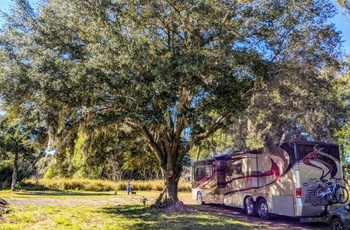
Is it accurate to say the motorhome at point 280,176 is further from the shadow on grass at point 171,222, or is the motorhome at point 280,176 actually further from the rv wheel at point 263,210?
the shadow on grass at point 171,222

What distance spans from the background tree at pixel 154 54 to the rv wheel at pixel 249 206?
4.41m

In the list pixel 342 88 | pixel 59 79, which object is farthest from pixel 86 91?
pixel 342 88

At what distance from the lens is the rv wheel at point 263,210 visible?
38.3ft

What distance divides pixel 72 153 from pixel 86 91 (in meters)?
4.60

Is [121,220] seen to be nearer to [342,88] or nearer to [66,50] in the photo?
[66,50]

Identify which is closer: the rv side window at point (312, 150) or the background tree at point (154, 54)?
the background tree at point (154, 54)

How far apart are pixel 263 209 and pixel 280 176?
1875 millimetres

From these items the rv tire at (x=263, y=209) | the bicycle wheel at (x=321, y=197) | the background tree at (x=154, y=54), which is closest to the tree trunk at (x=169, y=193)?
the background tree at (x=154, y=54)

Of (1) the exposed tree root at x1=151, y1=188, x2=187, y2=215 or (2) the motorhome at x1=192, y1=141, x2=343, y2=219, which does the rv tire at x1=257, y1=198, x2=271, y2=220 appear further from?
(1) the exposed tree root at x1=151, y1=188, x2=187, y2=215

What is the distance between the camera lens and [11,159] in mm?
27516

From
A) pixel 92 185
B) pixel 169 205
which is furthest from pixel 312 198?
pixel 92 185

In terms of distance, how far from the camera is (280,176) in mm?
10867

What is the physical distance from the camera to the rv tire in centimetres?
1166

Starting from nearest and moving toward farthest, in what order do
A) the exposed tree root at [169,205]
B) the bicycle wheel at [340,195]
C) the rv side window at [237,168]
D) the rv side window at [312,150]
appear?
1. the bicycle wheel at [340,195]
2. the rv side window at [312,150]
3. the exposed tree root at [169,205]
4. the rv side window at [237,168]
